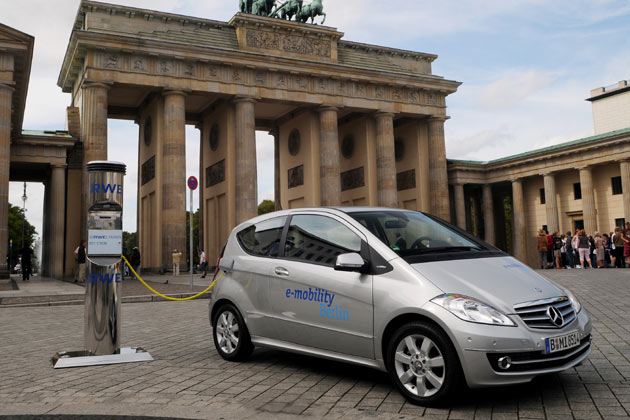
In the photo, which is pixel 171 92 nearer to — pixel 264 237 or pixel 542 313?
pixel 264 237

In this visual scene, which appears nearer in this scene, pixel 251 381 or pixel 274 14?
pixel 251 381

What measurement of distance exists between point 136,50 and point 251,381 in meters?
31.5

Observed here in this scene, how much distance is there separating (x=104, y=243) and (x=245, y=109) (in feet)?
101

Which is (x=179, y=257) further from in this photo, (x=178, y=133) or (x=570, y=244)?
(x=570, y=244)

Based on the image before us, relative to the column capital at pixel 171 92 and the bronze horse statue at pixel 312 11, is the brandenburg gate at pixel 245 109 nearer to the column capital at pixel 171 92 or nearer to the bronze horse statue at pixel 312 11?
the column capital at pixel 171 92

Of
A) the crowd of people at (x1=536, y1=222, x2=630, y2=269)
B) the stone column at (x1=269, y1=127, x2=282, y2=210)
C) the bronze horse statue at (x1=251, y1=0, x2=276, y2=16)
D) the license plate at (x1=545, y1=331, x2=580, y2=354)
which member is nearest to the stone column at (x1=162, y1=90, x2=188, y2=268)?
the bronze horse statue at (x1=251, y1=0, x2=276, y2=16)

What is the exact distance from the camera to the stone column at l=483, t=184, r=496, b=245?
4806 centimetres

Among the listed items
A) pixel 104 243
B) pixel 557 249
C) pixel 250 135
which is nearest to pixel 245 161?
pixel 250 135

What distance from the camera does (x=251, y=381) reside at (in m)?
5.68

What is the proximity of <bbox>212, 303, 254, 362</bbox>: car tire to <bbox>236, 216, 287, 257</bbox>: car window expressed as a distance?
760 mm

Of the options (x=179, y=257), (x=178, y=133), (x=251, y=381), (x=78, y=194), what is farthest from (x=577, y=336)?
(x=78, y=194)

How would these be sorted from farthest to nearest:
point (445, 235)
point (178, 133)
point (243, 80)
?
point (243, 80) → point (178, 133) → point (445, 235)

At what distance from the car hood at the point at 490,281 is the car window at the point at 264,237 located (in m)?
1.97

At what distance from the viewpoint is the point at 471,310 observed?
14.7ft
